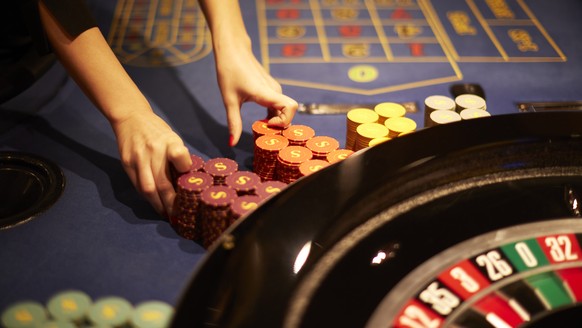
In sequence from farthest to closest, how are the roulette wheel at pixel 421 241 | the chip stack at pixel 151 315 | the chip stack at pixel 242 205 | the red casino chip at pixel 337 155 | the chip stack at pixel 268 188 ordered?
1. the red casino chip at pixel 337 155
2. the chip stack at pixel 268 188
3. the chip stack at pixel 242 205
4. the chip stack at pixel 151 315
5. the roulette wheel at pixel 421 241

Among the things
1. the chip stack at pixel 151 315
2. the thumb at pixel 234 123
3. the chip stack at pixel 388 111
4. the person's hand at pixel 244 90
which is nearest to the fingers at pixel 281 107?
the person's hand at pixel 244 90

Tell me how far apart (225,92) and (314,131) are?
37 cm

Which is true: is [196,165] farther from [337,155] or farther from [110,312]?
[110,312]

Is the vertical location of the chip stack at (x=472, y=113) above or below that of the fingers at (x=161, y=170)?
above

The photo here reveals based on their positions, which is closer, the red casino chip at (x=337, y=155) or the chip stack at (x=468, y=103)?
the red casino chip at (x=337, y=155)

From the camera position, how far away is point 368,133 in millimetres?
2383

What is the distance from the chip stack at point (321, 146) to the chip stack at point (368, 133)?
98 mm

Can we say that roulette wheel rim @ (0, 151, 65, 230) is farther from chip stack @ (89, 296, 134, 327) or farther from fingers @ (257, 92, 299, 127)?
fingers @ (257, 92, 299, 127)

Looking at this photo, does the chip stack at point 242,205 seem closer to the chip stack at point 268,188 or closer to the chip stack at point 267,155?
the chip stack at point 268,188

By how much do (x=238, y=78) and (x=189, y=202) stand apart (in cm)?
68

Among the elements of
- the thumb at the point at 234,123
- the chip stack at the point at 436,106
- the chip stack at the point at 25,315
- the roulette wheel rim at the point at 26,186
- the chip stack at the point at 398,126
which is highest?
the chip stack at the point at 436,106

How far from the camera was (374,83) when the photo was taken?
3.07 m

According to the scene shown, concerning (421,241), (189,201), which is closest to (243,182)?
(189,201)

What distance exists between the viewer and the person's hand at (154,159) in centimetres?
207
